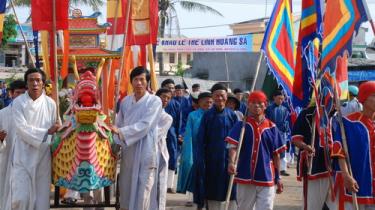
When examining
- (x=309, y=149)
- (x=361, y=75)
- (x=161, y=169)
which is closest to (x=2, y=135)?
(x=161, y=169)

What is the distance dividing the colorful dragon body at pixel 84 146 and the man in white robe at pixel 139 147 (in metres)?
0.33

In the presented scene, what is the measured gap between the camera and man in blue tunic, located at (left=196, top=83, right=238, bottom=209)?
8633 millimetres

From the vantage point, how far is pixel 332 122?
707 centimetres

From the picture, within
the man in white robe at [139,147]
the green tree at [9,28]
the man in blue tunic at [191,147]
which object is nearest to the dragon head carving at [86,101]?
the man in white robe at [139,147]

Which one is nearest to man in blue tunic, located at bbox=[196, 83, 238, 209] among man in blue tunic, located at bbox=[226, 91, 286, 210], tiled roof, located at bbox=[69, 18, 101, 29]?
man in blue tunic, located at bbox=[226, 91, 286, 210]

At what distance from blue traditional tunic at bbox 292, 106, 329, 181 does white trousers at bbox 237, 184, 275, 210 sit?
1.40 feet

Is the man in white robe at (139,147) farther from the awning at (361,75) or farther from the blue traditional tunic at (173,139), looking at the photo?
the awning at (361,75)

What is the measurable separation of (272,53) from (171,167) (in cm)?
384

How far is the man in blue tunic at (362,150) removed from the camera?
20.5 ft

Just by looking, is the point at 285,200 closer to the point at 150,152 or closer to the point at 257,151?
the point at 257,151

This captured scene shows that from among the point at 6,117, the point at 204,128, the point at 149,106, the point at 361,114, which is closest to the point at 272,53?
the point at 204,128

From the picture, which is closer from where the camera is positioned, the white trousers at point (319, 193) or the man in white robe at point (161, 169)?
the white trousers at point (319, 193)

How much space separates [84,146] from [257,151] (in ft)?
5.88

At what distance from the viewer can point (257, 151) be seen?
24.6ft
